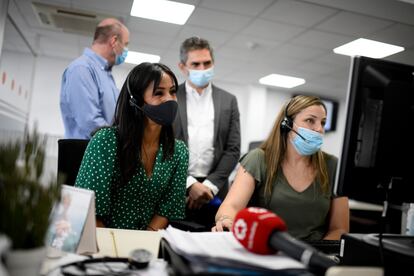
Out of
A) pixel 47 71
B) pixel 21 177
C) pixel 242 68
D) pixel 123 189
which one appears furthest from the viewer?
pixel 47 71

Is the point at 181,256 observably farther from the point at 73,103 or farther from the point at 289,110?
the point at 73,103

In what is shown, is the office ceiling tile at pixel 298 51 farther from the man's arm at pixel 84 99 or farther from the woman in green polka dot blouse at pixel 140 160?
the woman in green polka dot blouse at pixel 140 160

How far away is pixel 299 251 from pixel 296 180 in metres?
0.92

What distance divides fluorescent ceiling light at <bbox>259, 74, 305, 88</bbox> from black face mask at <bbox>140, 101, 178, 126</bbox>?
5.23 metres

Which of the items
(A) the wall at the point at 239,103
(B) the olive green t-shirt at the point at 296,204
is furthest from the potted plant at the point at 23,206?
(A) the wall at the point at 239,103

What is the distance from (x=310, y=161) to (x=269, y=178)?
227mm

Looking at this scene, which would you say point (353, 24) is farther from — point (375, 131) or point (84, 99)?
point (375, 131)

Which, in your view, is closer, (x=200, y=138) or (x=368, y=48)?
(x=200, y=138)

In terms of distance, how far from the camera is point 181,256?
0.68m

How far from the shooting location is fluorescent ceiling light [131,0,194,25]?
3674 millimetres

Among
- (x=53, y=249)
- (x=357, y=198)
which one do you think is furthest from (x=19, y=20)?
(x=357, y=198)

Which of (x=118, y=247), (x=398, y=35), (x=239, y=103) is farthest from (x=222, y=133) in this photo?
(x=239, y=103)

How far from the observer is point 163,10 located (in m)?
3.83

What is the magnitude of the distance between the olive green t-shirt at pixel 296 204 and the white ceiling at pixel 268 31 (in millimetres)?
2500
